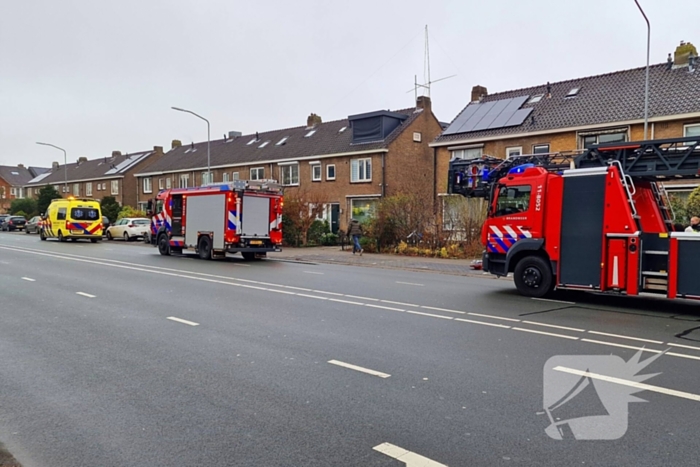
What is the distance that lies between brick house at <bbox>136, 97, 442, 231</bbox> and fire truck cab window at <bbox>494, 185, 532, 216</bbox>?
58.0 ft

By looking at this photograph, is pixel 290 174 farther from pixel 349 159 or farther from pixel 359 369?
pixel 359 369

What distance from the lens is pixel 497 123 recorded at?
29.7 m

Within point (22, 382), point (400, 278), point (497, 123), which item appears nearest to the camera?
point (22, 382)

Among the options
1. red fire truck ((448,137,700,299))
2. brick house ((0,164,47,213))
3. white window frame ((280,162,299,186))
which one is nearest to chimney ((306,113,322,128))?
white window frame ((280,162,299,186))

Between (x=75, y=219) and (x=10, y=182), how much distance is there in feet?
253

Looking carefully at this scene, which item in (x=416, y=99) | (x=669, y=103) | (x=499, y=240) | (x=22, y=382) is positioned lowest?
→ (x=22, y=382)

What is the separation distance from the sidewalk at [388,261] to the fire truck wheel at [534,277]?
15.8 feet

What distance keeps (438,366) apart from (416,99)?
33.4 metres

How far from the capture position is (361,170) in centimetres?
3597

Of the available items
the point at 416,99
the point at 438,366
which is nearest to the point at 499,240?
the point at 438,366

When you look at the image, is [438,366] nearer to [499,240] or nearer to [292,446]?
[292,446]

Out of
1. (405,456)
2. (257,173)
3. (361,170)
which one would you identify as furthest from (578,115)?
(405,456)

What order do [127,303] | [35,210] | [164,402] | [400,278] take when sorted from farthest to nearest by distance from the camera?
[35,210] → [400,278] → [127,303] → [164,402]

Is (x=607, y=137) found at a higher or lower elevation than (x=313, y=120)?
lower
